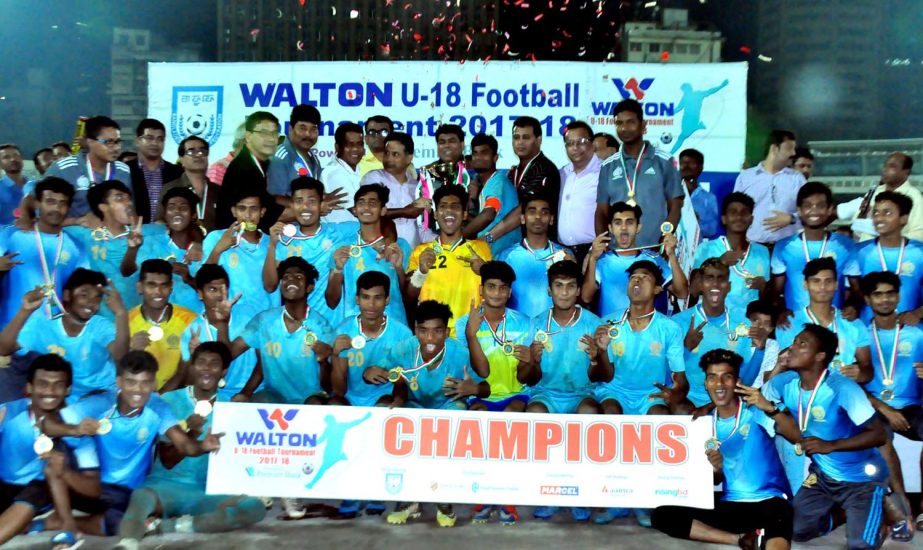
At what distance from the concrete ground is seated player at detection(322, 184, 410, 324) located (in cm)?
165

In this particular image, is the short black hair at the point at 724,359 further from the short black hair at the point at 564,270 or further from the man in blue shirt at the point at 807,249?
the man in blue shirt at the point at 807,249

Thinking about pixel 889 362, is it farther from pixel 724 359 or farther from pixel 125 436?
pixel 125 436

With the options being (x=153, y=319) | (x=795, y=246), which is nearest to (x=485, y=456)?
(x=153, y=319)

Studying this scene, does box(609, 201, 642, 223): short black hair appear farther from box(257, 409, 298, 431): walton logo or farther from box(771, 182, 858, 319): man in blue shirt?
box(257, 409, 298, 431): walton logo

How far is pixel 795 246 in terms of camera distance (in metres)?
6.93

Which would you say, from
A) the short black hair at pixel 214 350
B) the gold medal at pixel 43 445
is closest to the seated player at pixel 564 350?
the short black hair at pixel 214 350

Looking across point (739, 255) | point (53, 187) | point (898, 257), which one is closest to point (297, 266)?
point (53, 187)

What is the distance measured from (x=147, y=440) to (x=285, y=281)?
138cm

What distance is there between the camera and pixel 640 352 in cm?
604

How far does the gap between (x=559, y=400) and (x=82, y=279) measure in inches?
128

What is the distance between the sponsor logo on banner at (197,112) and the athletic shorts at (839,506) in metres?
6.89

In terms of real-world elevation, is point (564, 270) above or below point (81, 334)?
above

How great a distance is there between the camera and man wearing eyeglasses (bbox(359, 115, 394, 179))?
8102 millimetres

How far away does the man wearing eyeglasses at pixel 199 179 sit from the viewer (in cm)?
747
